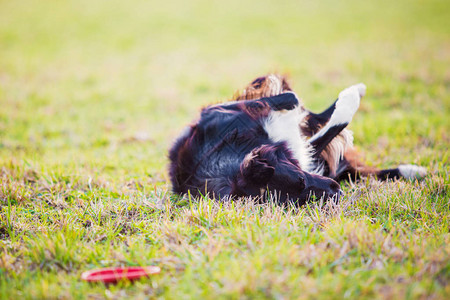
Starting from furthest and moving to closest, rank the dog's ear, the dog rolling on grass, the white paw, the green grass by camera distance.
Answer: the white paw < the dog rolling on grass < the dog's ear < the green grass

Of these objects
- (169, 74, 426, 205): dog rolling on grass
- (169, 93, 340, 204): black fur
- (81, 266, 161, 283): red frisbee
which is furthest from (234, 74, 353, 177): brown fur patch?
(81, 266, 161, 283): red frisbee

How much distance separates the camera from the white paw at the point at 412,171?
2920 millimetres

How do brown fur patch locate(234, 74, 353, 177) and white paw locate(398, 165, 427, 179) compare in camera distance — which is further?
brown fur patch locate(234, 74, 353, 177)

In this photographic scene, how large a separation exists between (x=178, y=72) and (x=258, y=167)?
5.68 m

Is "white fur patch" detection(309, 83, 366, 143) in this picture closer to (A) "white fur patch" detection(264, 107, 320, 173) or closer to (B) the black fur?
(A) "white fur patch" detection(264, 107, 320, 173)

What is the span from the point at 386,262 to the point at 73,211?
205cm

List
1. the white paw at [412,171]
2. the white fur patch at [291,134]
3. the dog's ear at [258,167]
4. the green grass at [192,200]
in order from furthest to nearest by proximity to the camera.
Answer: the white paw at [412,171]
the white fur patch at [291,134]
the dog's ear at [258,167]
the green grass at [192,200]

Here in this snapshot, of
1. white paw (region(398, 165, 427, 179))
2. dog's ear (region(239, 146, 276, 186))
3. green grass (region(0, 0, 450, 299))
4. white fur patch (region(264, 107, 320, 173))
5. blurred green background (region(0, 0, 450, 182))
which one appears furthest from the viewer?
blurred green background (region(0, 0, 450, 182))

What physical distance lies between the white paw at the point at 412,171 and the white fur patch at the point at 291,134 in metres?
0.83

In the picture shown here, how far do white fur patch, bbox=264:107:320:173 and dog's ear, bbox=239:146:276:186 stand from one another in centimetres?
36

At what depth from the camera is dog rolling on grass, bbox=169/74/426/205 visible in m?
2.46

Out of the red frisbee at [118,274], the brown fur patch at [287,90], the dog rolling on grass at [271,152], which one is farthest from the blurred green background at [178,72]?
the red frisbee at [118,274]

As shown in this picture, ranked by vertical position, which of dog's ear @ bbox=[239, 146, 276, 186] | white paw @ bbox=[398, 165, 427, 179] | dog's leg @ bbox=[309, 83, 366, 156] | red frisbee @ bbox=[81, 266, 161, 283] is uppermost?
dog's leg @ bbox=[309, 83, 366, 156]

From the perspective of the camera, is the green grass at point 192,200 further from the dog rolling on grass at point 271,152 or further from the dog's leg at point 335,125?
the dog's leg at point 335,125
